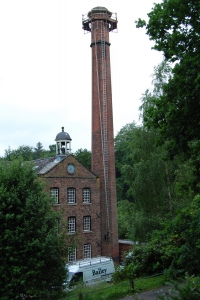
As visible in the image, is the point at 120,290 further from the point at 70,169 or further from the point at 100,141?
the point at 100,141

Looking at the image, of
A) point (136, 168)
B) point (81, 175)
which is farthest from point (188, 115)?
point (81, 175)

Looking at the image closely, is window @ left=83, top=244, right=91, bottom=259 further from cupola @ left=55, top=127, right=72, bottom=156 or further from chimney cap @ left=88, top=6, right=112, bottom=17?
chimney cap @ left=88, top=6, right=112, bottom=17

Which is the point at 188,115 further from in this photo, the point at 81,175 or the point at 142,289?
the point at 81,175

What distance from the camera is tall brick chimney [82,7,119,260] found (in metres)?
31.6

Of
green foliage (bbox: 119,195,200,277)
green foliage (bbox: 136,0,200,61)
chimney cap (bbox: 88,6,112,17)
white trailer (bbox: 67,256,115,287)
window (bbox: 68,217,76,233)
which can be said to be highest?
chimney cap (bbox: 88,6,112,17)

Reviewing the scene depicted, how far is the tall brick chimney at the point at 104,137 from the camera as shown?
31641 millimetres

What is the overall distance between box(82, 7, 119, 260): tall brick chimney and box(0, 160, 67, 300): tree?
18842mm

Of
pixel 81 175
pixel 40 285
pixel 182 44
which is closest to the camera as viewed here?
pixel 182 44

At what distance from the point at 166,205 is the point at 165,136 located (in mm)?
11956

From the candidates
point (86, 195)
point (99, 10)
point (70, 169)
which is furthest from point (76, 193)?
point (99, 10)

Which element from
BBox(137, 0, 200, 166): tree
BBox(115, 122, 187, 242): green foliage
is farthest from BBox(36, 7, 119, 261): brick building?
BBox(137, 0, 200, 166): tree

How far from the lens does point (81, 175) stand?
104 feet

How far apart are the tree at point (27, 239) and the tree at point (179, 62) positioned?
16.7 ft

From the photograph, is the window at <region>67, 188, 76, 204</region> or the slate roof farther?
the window at <region>67, 188, 76, 204</region>
